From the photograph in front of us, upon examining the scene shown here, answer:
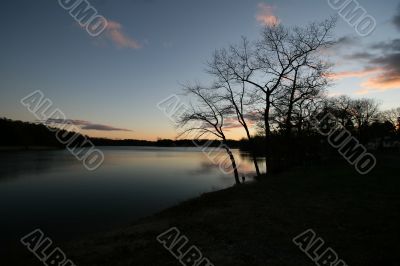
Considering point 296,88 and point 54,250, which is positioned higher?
point 296,88

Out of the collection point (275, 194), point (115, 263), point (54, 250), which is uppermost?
point (275, 194)

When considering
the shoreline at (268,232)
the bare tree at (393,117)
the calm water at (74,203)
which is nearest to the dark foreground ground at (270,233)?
the shoreline at (268,232)

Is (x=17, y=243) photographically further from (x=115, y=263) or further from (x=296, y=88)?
(x=296, y=88)

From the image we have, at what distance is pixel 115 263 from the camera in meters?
6.93

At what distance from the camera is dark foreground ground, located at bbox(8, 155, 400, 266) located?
678 cm

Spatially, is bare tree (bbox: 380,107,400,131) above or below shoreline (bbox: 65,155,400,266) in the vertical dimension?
above

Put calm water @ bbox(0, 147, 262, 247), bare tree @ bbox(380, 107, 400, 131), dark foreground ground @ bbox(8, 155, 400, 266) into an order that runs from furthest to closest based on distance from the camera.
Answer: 1. bare tree @ bbox(380, 107, 400, 131)
2. calm water @ bbox(0, 147, 262, 247)
3. dark foreground ground @ bbox(8, 155, 400, 266)

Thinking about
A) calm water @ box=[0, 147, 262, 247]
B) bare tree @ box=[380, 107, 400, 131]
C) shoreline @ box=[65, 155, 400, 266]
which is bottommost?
calm water @ box=[0, 147, 262, 247]

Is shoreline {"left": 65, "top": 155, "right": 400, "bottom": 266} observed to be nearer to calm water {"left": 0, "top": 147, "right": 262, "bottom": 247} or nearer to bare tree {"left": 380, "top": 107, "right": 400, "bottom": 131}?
calm water {"left": 0, "top": 147, "right": 262, "bottom": 247}

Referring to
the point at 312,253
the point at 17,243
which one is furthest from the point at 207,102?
the point at 312,253

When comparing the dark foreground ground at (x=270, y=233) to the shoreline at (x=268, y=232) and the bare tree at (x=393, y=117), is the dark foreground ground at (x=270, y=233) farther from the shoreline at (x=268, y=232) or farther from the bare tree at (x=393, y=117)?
the bare tree at (x=393, y=117)

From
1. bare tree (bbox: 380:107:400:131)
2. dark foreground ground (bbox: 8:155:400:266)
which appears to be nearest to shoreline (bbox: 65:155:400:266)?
dark foreground ground (bbox: 8:155:400:266)

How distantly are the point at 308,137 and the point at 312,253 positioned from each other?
33.8 m

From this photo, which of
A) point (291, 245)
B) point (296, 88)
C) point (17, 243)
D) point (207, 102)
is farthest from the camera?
point (207, 102)
